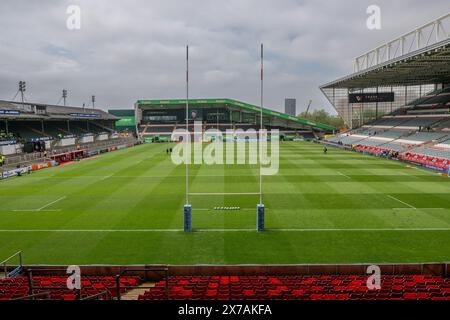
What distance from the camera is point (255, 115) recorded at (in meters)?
110

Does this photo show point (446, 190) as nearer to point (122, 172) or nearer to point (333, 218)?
point (333, 218)

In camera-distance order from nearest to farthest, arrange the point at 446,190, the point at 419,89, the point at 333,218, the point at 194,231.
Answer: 1. the point at 194,231
2. the point at 333,218
3. the point at 446,190
4. the point at 419,89

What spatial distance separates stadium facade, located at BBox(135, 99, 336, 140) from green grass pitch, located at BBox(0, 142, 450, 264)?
68902 millimetres

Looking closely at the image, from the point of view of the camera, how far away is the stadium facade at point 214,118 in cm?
10250

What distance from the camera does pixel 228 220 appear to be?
20.1m

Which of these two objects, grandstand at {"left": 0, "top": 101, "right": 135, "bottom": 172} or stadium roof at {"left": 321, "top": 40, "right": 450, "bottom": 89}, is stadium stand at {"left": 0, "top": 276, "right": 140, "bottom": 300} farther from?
stadium roof at {"left": 321, "top": 40, "right": 450, "bottom": 89}

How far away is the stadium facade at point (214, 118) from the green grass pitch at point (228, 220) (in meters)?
68.9

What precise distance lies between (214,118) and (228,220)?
88420 millimetres

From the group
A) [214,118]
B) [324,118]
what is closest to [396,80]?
[214,118]

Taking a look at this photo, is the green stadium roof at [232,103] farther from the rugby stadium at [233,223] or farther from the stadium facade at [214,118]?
the rugby stadium at [233,223]

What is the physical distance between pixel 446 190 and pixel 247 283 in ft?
78.4

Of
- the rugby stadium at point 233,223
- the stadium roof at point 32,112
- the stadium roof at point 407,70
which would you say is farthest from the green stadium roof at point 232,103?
the rugby stadium at point 233,223
